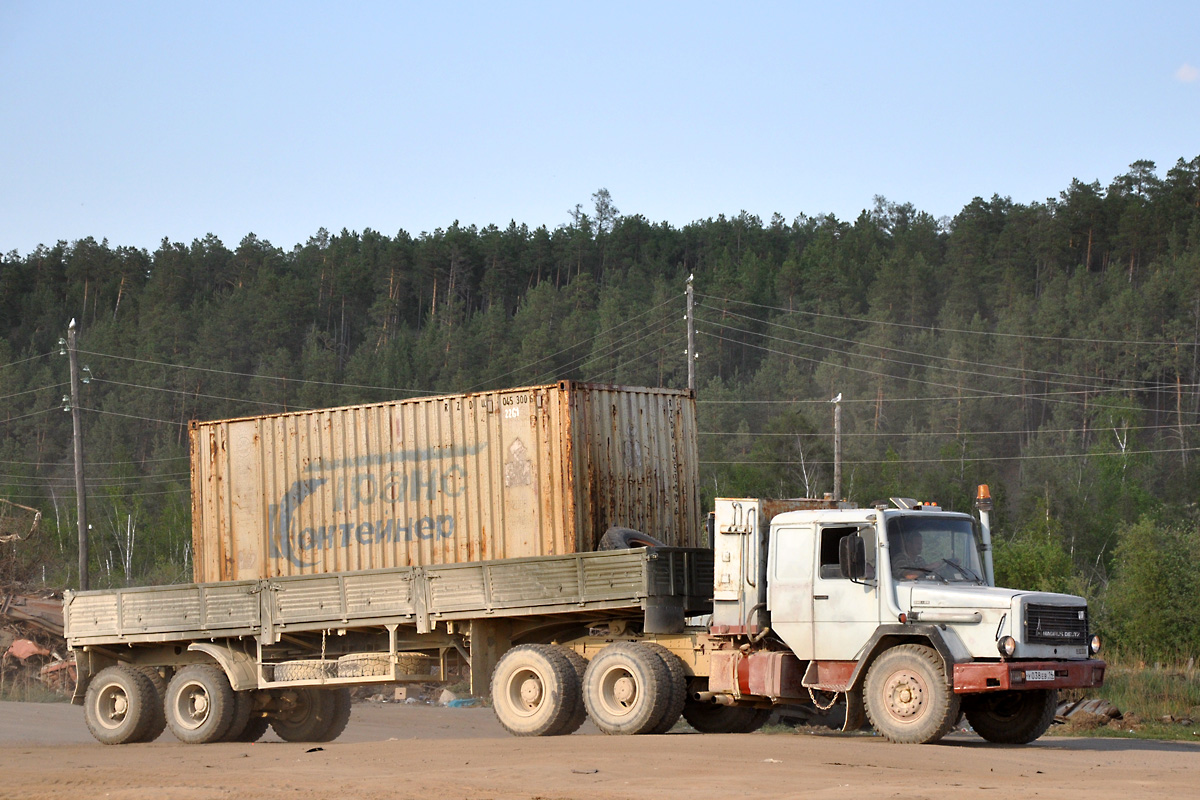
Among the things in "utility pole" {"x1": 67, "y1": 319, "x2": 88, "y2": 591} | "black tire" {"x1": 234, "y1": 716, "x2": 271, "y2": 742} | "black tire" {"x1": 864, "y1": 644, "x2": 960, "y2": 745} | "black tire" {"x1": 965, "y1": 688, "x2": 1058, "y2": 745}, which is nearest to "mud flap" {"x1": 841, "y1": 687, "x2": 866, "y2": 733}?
"black tire" {"x1": 864, "y1": 644, "x2": 960, "y2": 745}

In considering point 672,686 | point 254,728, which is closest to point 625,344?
point 254,728

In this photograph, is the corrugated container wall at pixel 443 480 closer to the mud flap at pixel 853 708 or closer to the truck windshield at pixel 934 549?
the mud flap at pixel 853 708

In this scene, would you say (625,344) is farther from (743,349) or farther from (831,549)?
(831,549)

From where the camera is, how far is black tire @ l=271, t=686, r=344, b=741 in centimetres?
1745

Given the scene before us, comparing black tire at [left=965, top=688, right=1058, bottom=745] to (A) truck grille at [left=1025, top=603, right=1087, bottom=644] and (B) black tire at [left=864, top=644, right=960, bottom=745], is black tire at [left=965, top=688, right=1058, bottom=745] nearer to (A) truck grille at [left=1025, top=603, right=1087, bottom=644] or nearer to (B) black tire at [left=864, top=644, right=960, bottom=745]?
(A) truck grille at [left=1025, top=603, right=1087, bottom=644]

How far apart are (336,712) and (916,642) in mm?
7921

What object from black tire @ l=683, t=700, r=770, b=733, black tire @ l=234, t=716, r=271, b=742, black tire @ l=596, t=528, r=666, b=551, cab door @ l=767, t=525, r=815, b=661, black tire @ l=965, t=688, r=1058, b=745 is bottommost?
black tire @ l=234, t=716, r=271, b=742

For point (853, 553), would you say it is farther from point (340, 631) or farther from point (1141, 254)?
point (1141, 254)

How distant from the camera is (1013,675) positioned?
12.5m

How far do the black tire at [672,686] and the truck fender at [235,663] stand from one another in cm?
508

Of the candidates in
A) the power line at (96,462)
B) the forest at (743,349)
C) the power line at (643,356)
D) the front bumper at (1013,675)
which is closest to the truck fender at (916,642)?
the front bumper at (1013,675)

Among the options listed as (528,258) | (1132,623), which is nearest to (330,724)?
(1132,623)

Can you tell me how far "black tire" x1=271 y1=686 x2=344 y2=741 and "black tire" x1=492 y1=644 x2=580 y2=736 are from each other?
11.0ft

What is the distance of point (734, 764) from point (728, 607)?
9.48ft
